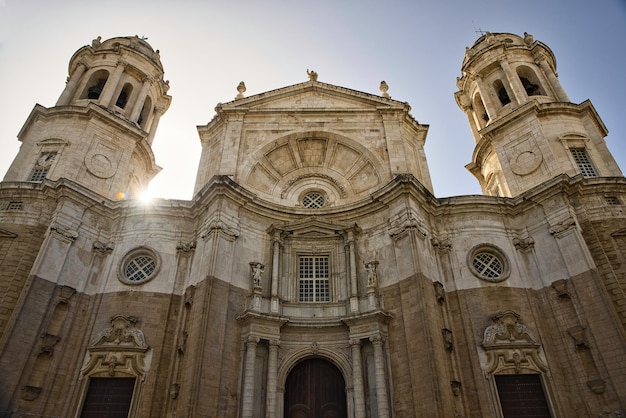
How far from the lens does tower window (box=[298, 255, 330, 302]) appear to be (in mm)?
19391

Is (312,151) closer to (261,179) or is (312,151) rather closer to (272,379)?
(261,179)

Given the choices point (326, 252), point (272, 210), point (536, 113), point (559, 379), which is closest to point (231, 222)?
point (272, 210)

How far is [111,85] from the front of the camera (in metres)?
26.0

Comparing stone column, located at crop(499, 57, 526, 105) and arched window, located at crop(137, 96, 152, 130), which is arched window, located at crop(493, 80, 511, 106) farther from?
arched window, located at crop(137, 96, 152, 130)

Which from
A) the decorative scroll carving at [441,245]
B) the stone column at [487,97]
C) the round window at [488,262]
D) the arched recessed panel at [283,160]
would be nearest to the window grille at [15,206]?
the arched recessed panel at [283,160]

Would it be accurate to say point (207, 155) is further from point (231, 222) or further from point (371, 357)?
point (371, 357)

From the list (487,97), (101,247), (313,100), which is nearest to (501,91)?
(487,97)

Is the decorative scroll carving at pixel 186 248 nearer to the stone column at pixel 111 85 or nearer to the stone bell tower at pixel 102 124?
the stone bell tower at pixel 102 124

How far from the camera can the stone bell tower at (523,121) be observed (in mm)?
22078

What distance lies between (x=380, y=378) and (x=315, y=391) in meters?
2.88

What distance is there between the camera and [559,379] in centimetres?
1614

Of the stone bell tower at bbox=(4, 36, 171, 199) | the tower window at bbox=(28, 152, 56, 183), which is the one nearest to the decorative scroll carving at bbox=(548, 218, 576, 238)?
the stone bell tower at bbox=(4, 36, 171, 199)

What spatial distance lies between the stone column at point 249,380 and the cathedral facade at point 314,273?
5cm

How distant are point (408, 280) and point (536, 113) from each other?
1341 cm
